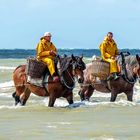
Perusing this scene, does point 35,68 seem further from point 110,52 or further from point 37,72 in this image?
point 110,52

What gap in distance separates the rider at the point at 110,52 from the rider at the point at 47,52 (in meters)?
1.82

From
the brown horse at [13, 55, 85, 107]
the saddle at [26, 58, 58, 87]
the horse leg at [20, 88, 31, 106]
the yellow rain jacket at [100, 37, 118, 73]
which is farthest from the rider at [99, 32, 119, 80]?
the horse leg at [20, 88, 31, 106]

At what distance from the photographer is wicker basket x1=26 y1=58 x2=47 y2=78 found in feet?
51.9

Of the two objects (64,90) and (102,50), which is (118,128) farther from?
(102,50)

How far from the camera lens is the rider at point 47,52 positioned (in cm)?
1555

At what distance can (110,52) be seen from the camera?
685 inches

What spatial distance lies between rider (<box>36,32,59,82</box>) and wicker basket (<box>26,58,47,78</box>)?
0.12 meters

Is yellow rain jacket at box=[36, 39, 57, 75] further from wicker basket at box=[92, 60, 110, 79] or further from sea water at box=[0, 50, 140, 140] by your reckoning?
wicker basket at box=[92, 60, 110, 79]

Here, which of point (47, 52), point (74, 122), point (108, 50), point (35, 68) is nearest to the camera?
point (74, 122)

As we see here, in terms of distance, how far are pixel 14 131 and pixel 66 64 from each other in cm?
397

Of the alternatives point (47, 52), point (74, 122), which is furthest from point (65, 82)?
point (74, 122)

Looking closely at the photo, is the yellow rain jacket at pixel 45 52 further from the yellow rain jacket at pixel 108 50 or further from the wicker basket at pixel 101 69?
the wicker basket at pixel 101 69

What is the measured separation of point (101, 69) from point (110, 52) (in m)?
0.51

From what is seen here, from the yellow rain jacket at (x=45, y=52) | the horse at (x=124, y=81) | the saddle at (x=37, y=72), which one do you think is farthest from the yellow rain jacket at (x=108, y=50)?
the saddle at (x=37, y=72)
